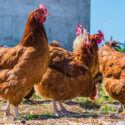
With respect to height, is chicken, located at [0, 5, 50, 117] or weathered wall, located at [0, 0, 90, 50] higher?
weathered wall, located at [0, 0, 90, 50]

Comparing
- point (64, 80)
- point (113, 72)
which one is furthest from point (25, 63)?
point (113, 72)

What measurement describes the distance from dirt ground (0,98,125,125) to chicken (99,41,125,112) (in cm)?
39

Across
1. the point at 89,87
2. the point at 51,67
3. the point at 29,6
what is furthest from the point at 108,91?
the point at 29,6

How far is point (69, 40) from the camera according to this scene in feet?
35.9

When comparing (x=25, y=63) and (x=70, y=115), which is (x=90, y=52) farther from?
(x=25, y=63)

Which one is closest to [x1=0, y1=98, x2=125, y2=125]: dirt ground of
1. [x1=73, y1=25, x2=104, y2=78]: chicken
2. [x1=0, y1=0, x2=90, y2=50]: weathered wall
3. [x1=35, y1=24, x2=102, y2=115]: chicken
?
[x1=35, y1=24, x2=102, y2=115]: chicken

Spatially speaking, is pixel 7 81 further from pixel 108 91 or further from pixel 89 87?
pixel 108 91

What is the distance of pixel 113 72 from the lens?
465cm

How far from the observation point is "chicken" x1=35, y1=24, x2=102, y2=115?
4.20 meters

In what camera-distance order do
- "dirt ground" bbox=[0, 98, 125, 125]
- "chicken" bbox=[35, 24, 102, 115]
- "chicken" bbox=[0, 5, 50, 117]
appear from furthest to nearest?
"chicken" bbox=[35, 24, 102, 115]
"chicken" bbox=[0, 5, 50, 117]
"dirt ground" bbox=[0, 98, 125, 125]

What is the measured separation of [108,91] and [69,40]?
654 cm

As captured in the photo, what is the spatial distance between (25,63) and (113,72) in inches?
72.3

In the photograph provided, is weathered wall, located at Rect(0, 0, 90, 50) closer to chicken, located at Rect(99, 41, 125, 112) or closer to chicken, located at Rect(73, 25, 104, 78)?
chicken, located at Rect(73, 25, 104, 78)

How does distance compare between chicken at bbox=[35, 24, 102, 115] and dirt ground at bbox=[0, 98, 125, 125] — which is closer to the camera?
dirt ground at bbox=[0, 98, 125, 125]
